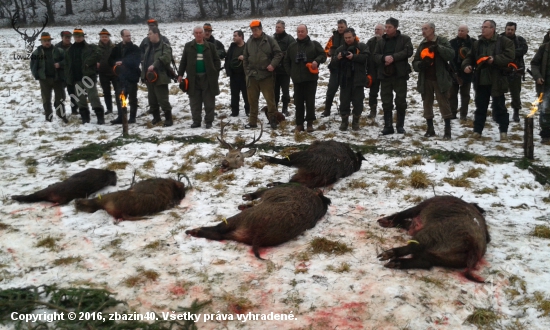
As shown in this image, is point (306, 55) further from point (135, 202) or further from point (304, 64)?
point (135, 202)

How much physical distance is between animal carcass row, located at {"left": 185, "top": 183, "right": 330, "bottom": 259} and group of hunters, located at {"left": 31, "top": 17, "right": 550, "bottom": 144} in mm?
3593

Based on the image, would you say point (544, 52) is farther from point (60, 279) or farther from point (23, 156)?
point (23, 156)

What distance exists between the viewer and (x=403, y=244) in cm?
384

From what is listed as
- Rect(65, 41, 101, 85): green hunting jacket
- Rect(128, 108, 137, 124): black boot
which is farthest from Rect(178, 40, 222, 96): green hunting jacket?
Rect(65, 41, 101, 85): green hunting jacket

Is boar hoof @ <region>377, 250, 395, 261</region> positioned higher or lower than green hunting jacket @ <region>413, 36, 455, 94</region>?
lower

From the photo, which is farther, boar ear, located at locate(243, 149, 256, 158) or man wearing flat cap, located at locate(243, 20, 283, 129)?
man wearing flat cap, located at locate(243, 20, 283, 129)

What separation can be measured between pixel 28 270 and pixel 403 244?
3229mm

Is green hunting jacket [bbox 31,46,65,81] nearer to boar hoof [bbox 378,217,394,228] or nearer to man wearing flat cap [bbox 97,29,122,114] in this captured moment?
man wearing flat cap [bbox 97,29,122,114]

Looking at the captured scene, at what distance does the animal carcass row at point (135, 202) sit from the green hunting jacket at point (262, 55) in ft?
11.7

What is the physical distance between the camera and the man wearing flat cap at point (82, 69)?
8156mm

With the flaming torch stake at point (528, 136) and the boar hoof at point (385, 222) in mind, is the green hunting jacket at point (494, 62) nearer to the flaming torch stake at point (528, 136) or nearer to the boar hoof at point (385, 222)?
the flaming torch stake at point (528, 136)

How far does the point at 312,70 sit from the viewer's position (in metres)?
7.11

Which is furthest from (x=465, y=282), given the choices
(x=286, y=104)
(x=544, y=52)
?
(x=286, y=104)

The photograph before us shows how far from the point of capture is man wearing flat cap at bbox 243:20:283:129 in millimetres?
7451
